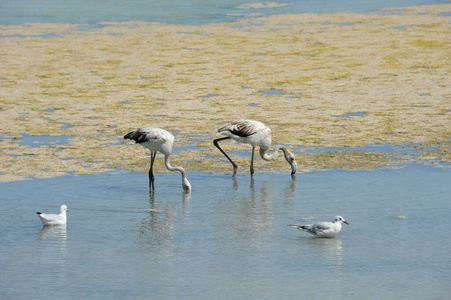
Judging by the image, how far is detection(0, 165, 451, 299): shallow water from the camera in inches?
291

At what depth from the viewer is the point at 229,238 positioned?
29.4ft

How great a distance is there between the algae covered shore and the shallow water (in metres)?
1.02

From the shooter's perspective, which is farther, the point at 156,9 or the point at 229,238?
the point at 156,9

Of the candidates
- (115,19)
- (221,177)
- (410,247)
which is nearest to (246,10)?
(115,19)

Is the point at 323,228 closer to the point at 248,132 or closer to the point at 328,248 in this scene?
the point at 328,248

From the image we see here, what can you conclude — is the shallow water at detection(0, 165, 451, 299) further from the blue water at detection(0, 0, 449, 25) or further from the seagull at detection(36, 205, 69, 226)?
the blue water at detection(0, 0, 449, 25)

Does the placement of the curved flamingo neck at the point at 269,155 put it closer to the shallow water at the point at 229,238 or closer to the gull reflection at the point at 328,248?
the shallow water at the point at 229,238

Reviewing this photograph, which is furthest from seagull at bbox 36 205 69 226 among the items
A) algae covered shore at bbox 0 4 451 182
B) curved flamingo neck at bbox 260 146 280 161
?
curved flamingo neck at bbox 260 146 280 161

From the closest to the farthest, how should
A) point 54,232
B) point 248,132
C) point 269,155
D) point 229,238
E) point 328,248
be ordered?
point 328,248 < point 229,238 < point 54,232 < point 248,132 < point 269,155

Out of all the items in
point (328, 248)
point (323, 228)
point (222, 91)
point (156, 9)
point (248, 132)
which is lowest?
point (328, 248)

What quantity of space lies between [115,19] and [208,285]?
25902mm

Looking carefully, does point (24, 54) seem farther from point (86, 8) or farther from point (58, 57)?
point (86, 8)

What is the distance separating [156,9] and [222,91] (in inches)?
735

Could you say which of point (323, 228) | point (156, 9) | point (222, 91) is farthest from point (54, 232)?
point (156, 9)
